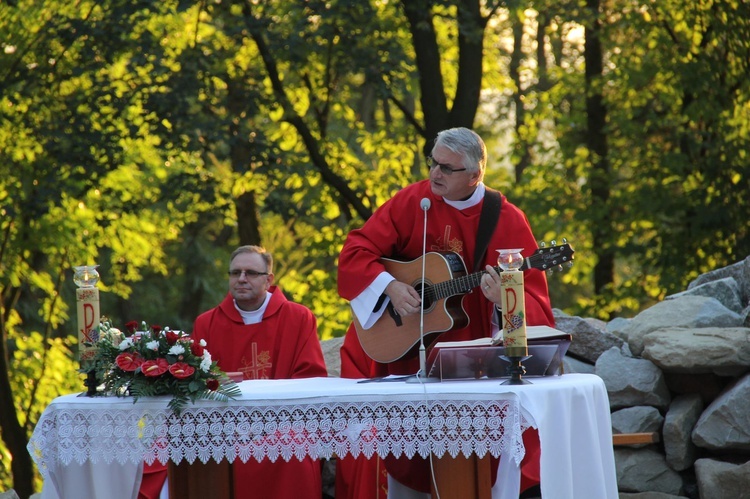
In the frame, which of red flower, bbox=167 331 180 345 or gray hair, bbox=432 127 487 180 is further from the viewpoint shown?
gray hair, bbox=432 127 487 180

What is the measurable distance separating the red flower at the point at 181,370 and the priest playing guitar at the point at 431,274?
103 centimetres

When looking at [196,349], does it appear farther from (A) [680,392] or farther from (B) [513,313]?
(A) [680,392]

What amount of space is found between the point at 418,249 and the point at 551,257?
1.10 meters

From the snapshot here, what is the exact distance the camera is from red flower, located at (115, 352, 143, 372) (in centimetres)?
476

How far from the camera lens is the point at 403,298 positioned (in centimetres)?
544

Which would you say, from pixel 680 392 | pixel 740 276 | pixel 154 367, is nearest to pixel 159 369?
pixel 154 367

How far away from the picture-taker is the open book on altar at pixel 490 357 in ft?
15.7

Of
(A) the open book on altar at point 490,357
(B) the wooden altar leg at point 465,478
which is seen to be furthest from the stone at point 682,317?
(B) the wooden altar leg at point 465,478

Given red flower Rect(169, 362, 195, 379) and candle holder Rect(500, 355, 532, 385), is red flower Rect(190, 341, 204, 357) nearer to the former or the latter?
red flower Rect(169, 362, 195, 379)

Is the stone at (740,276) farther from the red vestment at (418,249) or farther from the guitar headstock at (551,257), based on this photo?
the guitar headstock at (551,257)

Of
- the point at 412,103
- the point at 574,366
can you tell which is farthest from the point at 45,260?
the point at 574,366

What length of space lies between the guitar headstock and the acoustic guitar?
0.33 meters

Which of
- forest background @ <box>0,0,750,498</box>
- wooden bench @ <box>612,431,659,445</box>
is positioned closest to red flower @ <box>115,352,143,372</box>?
wooden bench @ <box>612,431,659,445</box>

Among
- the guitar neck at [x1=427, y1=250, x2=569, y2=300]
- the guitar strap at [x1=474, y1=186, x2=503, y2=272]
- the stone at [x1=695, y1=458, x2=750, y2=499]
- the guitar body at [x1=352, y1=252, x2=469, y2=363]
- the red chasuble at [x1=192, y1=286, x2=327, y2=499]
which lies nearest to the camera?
the guitar neck at [x1=427, y1=250, x2=569, y2=300]
